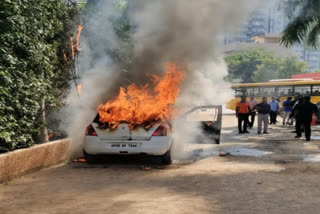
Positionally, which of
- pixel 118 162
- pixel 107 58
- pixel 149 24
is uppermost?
pixel 149 24

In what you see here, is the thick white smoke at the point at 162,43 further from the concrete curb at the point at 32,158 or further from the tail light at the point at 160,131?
the tail light at the point at 160,131

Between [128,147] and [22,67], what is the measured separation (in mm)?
2588

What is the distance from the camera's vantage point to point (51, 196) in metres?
5.62

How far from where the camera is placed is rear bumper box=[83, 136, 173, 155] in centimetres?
804

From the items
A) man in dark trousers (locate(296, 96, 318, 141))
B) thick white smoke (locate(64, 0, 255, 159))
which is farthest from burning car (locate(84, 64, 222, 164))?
man in dark trousers (locate(296, 96, 318, 141))

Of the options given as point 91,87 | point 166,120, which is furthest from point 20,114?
point 91,87

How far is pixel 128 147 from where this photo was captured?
805cm

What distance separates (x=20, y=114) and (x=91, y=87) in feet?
14.4

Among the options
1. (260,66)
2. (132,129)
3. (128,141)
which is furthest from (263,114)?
(260,66)

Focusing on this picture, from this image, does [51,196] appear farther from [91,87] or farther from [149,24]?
[149,24]

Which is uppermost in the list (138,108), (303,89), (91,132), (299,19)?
(299,19)

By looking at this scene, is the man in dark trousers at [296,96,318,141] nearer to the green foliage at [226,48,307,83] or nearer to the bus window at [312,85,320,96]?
the bus window at [312,85,320,96]

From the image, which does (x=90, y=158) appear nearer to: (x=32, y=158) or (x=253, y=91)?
(x=32, y=158)

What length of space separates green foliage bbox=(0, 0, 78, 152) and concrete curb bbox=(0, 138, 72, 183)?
8.8 inches
